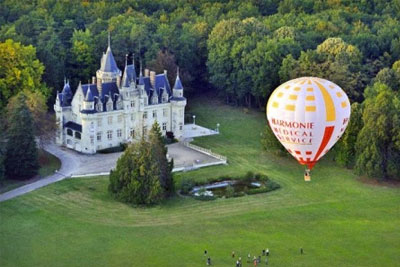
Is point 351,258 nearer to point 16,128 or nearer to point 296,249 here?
point 296,249

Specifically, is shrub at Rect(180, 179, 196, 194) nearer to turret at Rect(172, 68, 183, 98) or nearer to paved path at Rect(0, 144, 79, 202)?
paved path at Rect(0, 144, 79, 202)

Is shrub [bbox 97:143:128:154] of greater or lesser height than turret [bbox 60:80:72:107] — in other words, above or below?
below

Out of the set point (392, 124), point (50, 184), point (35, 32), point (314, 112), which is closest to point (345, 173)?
point (392, 124)

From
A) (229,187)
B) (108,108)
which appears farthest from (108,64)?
(229,187)

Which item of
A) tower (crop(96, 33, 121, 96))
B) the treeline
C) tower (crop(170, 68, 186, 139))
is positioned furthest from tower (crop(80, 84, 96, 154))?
the treeline

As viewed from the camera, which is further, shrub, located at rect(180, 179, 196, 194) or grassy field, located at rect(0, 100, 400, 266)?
shrub, located at rect(180, 179, 196, 194)
